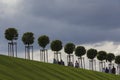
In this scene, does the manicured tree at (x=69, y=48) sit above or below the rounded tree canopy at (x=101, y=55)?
above

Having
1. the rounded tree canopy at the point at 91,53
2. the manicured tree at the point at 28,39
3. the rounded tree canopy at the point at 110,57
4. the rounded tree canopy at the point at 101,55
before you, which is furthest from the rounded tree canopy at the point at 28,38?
the rounded tree canopy at the point at 110,57

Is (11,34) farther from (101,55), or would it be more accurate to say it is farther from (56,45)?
(101,55)

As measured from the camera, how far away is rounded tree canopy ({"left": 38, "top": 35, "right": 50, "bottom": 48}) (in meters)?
104

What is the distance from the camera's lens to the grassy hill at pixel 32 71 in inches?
2521

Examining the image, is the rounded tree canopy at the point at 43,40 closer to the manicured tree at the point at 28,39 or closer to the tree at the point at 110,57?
the manicured tree at the point at 28,39

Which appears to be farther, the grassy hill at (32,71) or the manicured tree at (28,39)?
the manicured tree at (28,39)

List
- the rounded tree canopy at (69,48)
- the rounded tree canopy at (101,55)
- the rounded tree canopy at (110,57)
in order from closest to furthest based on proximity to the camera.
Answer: the rounded tree canopy at (69,48)
the rounded tree canopy at (101,55)
the rounded tree canopy at (110,57)

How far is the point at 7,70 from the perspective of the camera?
64625 mm

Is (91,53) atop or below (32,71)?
below

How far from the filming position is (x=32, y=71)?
71.8 meters

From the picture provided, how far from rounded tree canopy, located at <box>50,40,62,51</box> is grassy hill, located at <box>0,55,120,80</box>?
1929cm

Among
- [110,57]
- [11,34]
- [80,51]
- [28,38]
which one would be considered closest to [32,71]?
[11,34]

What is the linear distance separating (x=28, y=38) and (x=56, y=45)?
12.7 meters

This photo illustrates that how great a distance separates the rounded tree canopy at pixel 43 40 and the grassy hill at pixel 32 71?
15.3m
